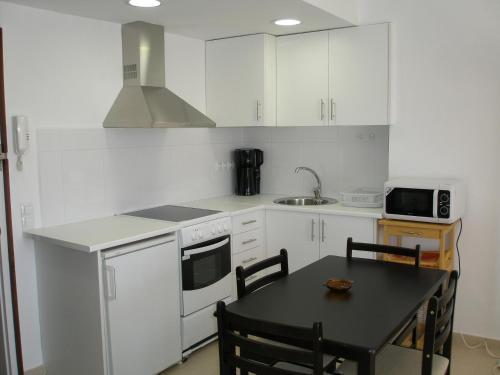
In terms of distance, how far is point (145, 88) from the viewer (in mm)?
3328

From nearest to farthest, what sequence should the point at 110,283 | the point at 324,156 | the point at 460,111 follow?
the point at 110,283 → the point at 460,111 → the point at 324,156

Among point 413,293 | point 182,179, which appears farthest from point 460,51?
point 182,179

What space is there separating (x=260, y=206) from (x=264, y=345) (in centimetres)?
225

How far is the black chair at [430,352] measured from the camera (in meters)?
1.88

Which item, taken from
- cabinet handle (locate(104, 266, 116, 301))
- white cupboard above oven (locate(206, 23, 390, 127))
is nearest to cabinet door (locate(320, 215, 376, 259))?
white cupboard above oven (locate(206, 23, 390, 127))

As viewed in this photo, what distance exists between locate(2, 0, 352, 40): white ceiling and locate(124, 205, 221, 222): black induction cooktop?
1278 millimetres

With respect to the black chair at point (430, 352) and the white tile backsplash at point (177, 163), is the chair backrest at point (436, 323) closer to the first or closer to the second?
A: the black chair at point (430, 352)

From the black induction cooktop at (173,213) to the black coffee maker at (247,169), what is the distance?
802mm

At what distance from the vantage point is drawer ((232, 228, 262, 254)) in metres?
3.64

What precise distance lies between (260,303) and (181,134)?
216cm

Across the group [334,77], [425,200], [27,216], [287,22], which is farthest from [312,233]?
[27,216]

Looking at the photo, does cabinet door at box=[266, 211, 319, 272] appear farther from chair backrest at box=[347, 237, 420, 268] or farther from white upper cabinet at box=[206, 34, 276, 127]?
chair backrest at box=[347, 237, 420, 268]

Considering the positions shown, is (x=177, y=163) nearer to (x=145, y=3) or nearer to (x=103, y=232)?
(x=103, y=232)

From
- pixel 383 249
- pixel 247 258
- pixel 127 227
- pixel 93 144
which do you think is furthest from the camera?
pixel 247 258
